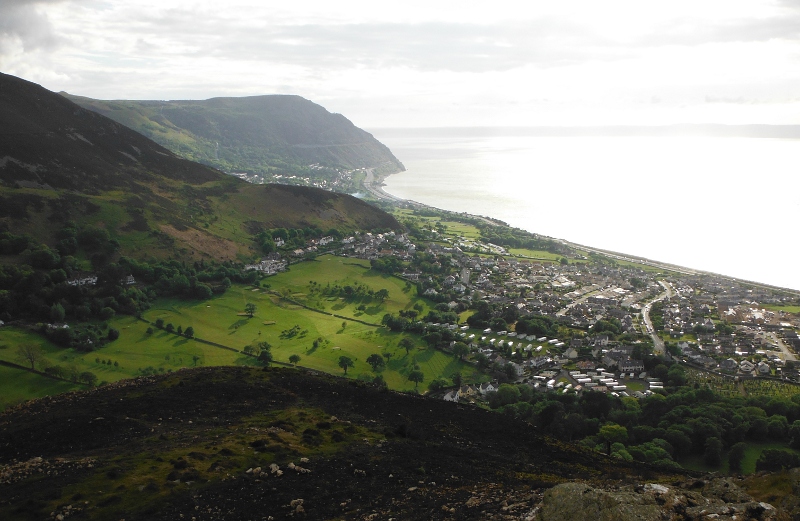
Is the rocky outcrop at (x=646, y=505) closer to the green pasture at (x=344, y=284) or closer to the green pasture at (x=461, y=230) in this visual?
the green pasture at (x=344, y=284)

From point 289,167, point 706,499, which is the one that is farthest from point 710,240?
point 289,167

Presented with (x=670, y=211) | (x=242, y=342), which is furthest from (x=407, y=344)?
(x=670, y=211)

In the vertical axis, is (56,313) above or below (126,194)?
below

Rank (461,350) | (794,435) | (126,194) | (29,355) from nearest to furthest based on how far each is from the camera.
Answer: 1. (794,435)
2. (29,355)
3. (461,350)
4. (126,194)

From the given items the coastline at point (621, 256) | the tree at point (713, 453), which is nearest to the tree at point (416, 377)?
the tree at point (713, 453)

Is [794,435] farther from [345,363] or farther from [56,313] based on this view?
[56,313]

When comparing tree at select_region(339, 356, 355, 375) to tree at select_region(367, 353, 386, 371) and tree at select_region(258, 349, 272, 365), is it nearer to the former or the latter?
tree at select_region(367, 353, 386, 371)

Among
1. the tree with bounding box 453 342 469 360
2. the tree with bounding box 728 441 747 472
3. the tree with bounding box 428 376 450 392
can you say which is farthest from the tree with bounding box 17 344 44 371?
the tree with bounding box 728 441 747 472
